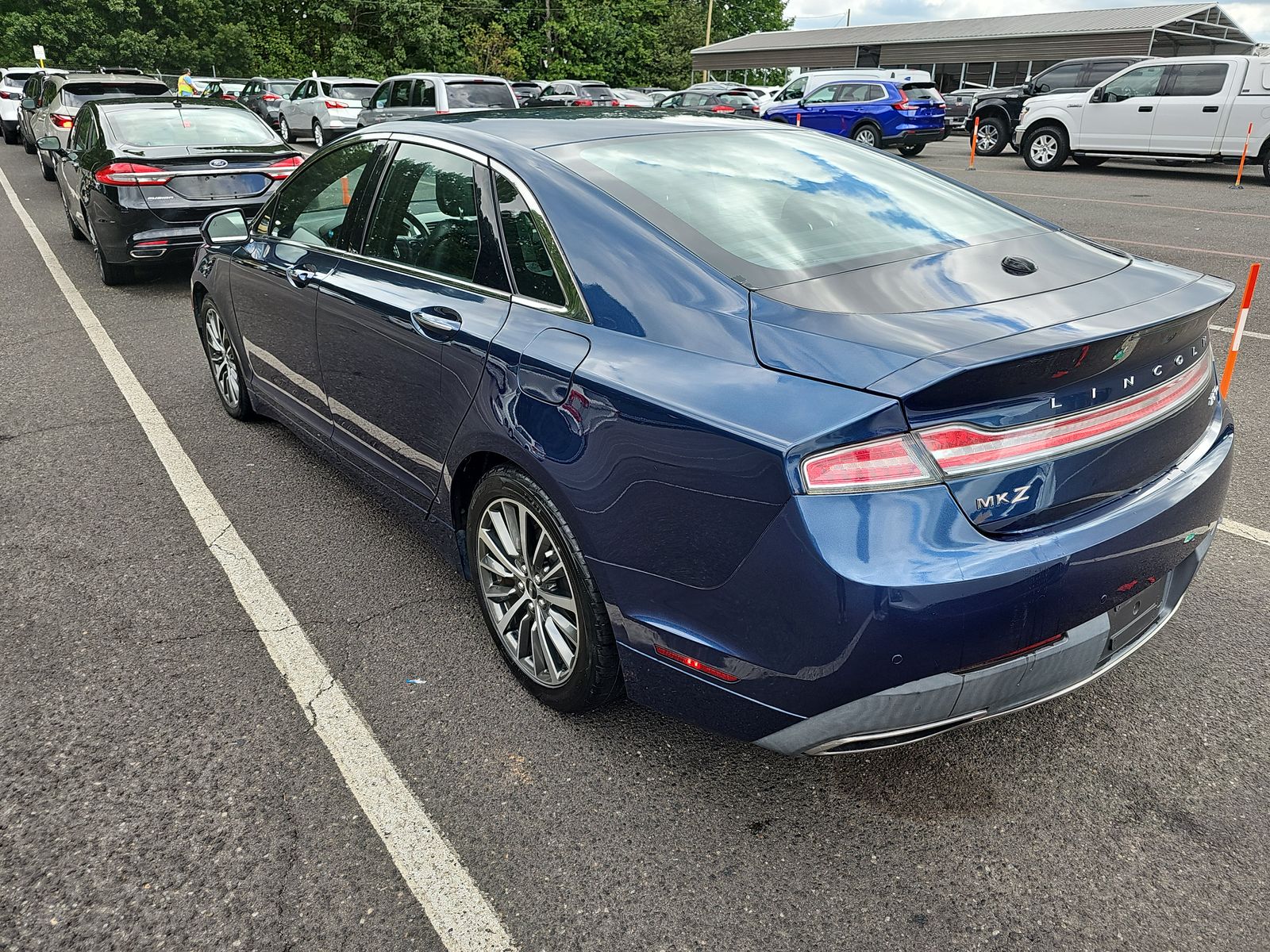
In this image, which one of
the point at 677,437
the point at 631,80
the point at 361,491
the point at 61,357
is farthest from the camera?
the point at 631,80

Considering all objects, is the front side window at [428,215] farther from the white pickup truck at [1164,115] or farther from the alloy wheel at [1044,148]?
the alloy wheel at [1044,148]

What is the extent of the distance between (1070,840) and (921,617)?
867 mm

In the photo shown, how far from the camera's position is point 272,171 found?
8.27 meters

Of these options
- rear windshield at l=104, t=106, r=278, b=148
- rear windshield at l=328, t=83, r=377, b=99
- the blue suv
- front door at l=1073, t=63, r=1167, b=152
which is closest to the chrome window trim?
rear windshield at l=104, t=106, r=278, b=148

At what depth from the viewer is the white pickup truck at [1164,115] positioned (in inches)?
590

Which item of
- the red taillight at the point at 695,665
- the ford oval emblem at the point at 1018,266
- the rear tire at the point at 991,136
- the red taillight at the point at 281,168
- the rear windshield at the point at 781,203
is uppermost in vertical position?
the rear windshield at the point at 781,203

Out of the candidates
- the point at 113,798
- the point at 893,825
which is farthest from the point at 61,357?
the point at 893,825

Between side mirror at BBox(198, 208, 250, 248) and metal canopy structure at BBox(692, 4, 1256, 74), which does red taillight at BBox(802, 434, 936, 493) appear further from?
metal canopy structure at BBox(692, 4, 1256, 74)

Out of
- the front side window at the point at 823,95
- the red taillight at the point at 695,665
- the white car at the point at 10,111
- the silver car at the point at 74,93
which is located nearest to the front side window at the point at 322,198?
the red taillight at the point at 695,665

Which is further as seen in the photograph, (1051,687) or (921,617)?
(1051,687)

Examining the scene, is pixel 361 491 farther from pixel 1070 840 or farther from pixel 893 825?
pixel 1070 840

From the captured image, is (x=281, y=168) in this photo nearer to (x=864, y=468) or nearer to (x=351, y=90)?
Answer: (x=864, y=468)

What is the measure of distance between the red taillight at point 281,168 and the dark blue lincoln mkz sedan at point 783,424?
571 cm

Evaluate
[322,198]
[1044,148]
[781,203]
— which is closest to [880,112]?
[1044,148]
